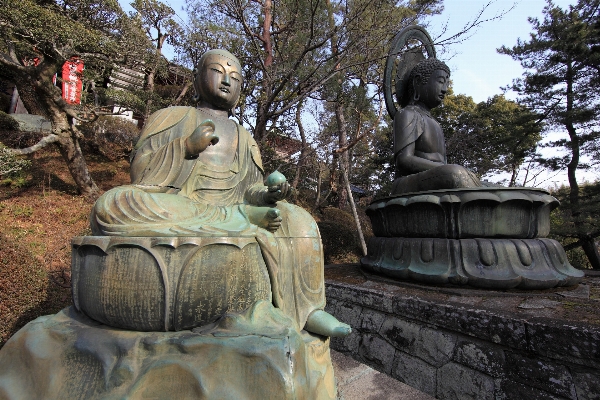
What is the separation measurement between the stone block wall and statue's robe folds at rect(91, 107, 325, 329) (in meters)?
1.23

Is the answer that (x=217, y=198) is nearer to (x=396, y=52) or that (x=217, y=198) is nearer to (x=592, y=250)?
(x=396, y=52)

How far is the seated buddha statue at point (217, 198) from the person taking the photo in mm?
1729

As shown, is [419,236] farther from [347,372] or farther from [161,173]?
[161,173]

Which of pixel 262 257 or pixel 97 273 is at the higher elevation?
pixel 262 257

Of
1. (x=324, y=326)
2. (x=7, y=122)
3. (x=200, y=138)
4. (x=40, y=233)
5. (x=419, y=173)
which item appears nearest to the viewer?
(x=324, y=326)

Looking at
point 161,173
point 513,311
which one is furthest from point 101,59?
point 513,311

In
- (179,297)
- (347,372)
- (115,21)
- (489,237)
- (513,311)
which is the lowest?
(347,372)

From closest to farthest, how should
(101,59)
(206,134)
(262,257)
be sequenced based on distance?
(262,257) < (206,134) < (101,59)

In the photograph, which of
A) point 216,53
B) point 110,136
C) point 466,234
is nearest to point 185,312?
point 216,53

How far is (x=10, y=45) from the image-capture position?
7.54m

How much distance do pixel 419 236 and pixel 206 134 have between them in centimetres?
256

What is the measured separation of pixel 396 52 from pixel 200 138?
433cm

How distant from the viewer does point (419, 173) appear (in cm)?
386

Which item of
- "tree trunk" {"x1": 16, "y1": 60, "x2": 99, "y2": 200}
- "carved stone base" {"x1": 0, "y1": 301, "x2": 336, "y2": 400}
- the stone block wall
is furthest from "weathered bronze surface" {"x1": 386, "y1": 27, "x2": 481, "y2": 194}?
"tree trunk" {"x1": 16, "y1": 60, "x2": 99, "y2": 200}
